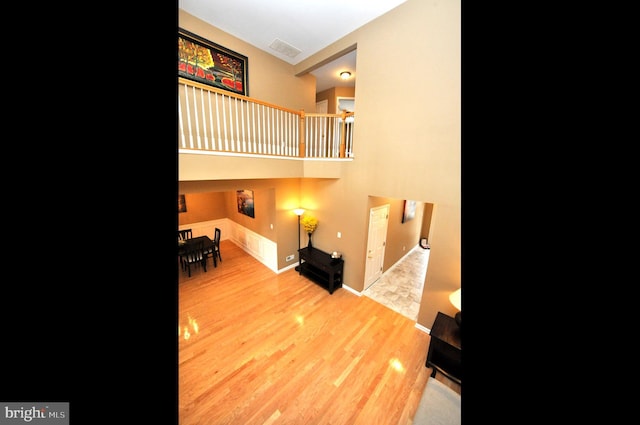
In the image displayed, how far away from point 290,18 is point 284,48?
0.73 m

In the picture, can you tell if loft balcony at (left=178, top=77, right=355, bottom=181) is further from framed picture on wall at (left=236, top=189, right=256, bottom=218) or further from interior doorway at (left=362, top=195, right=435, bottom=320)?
framed picture on wall at (left=236, top=189, right=256, bottom=218)

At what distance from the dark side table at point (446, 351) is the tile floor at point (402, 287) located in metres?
0.87

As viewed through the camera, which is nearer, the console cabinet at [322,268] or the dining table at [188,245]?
the console cabinet at [322,268]

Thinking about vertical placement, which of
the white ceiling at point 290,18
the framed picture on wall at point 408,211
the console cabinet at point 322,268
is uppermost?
the white ceiling at point 290,18

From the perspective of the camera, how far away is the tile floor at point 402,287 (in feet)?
12.8

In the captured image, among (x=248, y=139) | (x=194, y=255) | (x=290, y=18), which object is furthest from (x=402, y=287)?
(x=290, y=18)

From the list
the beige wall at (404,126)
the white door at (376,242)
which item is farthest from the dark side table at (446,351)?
the white door at (376,242)

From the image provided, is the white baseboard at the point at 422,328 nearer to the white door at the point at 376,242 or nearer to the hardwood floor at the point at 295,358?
the hardwood floor at the point at 295,358

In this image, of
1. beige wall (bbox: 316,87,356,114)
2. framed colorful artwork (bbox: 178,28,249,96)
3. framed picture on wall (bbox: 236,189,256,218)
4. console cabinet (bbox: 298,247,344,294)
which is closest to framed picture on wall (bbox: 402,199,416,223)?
console cabinet (bbox: 298,247,344,294)

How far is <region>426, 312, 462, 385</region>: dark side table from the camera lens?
251cm
